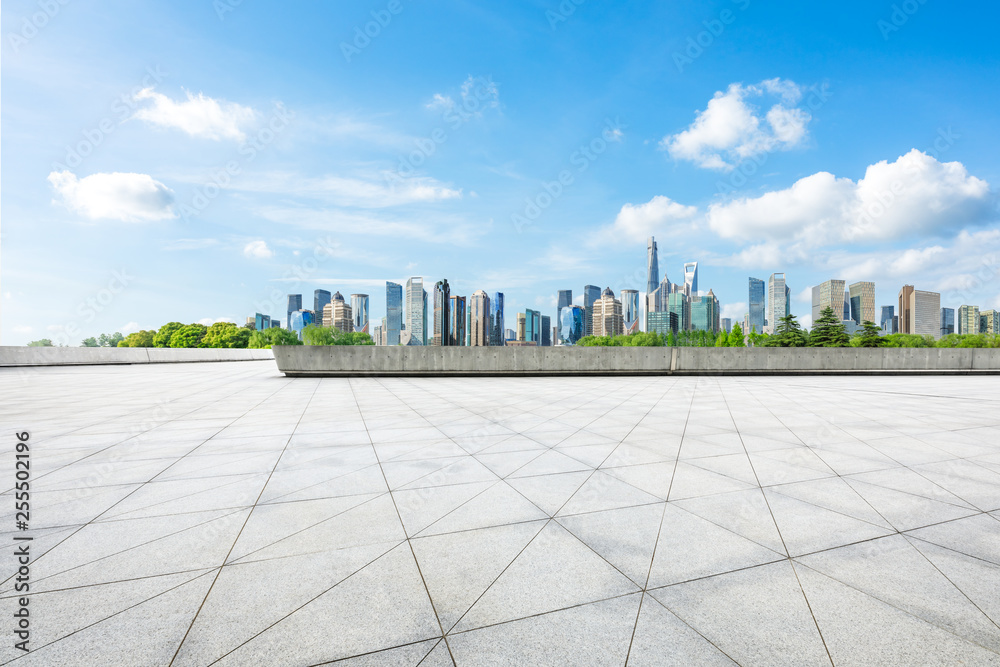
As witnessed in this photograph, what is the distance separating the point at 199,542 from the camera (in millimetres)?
3385

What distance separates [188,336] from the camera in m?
102

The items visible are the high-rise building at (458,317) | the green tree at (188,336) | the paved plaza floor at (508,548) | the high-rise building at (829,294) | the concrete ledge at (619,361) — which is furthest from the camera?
the high-rise building at (829,294)

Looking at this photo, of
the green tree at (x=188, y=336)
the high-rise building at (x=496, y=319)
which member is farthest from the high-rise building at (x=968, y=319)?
the green tree at (x=188, y=336)

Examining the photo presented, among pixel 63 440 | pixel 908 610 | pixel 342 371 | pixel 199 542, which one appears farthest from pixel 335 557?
pixel 342 371

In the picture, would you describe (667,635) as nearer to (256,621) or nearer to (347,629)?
(347,629)

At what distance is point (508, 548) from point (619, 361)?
1766cm

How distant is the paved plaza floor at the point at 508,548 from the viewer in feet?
7.57

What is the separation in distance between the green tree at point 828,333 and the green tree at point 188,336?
136 m

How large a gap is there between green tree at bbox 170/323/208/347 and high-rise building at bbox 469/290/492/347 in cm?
7904

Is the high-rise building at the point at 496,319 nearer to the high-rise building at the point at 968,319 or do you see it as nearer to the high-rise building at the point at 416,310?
the high-rise building at the point at 416,310

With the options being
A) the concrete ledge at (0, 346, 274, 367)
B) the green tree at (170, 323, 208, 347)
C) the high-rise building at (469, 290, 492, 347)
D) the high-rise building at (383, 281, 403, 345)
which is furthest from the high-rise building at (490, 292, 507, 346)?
the concrete ledge at (0, 346, 274, 367)

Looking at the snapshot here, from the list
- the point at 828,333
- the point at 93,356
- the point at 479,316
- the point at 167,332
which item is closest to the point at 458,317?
the point at 479,316

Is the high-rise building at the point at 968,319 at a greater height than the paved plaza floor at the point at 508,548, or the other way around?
the high-rise building at the point at 968,319

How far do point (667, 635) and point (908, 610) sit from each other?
1511 mm
